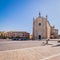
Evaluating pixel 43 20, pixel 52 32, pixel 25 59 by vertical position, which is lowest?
pixel 25 59

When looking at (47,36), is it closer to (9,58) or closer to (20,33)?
(20,33)

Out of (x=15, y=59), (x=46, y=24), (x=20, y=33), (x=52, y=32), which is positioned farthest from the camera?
(x=20, y=33)

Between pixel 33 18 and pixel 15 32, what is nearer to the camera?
pixel 33 18

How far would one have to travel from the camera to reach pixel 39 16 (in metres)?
54.8

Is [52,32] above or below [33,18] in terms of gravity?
below

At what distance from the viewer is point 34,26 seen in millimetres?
54969

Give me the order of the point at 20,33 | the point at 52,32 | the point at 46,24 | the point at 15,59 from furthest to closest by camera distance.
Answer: the point at 20,33 < the point at 52,32 < the point at 46,24 < the point at 15,59

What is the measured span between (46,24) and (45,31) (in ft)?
8.95

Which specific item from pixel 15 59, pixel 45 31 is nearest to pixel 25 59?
pixel 15 59

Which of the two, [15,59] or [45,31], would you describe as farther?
[45,31]

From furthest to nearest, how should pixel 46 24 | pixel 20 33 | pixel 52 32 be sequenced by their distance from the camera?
pixel 20 33 < pixel 52 32 < pixel 46 24

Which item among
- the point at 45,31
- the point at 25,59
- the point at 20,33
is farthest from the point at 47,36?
the point at 25,59

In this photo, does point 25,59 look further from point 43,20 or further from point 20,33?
point 20,33

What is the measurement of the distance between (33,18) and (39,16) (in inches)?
98.1
